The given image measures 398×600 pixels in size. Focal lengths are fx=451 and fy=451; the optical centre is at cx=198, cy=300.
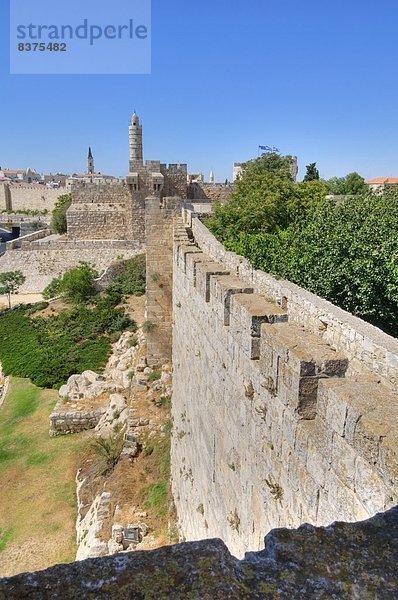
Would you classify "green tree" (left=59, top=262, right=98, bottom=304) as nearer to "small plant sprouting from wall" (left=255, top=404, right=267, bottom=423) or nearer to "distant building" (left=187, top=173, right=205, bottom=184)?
"distant building" (left=187, top=173, right=205, bottom=184)

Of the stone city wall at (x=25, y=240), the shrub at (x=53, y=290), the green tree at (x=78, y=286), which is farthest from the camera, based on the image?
the stone city wall at (x=25, y=240)

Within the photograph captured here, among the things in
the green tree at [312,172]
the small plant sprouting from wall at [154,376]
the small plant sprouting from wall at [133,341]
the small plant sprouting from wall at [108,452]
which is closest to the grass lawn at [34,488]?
the small plant sprouting from wall at [108,452]

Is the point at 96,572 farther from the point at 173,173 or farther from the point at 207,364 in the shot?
the point at 173,173

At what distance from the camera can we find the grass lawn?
8.87 meters

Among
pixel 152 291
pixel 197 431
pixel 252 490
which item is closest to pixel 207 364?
pixel 197 431

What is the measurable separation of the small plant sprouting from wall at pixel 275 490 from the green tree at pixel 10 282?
2541 cm

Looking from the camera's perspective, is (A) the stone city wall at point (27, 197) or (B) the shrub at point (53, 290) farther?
(A) the stone city wall at point (27, 197)

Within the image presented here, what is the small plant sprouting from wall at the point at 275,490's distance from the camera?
3.17 m

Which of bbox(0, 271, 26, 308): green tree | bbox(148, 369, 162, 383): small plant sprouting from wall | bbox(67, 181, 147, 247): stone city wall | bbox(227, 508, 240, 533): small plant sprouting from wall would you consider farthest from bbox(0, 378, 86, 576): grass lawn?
bbox(67, 181, 147, 247): stone city wall

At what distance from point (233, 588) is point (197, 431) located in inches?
199

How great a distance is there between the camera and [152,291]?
12602mm

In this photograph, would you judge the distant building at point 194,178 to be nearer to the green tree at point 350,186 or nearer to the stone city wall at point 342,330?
the green tree at point 350,186

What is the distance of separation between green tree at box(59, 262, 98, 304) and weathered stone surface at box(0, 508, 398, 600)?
2316cm

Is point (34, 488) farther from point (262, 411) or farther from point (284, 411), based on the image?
point (284, 411)
